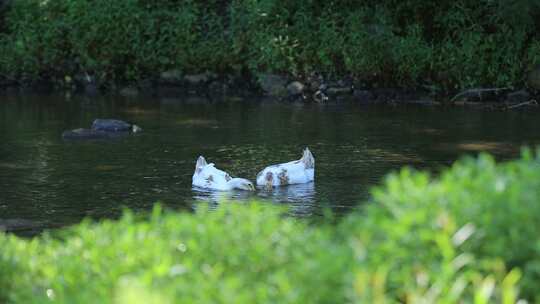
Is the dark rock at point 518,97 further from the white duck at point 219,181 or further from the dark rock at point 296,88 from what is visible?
the white duck at point 219,181

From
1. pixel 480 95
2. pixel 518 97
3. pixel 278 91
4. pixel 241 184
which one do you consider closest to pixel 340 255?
pixel 241 184

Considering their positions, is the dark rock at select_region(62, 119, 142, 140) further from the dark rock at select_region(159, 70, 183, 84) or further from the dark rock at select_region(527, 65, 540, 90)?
the dark rock at select_region(527, 65, 540, 90)

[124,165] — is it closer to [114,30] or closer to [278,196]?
[278,196]

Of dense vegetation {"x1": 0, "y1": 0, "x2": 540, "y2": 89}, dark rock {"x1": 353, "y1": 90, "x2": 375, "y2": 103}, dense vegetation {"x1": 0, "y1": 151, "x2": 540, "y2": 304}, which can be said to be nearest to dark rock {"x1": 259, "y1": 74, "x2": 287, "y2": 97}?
dense vegetation {"x1": 0, "y1": 0, "x2": 540, "y2": 89}

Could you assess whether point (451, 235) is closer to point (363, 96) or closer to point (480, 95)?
point (480, 95)

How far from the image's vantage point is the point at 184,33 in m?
25.3

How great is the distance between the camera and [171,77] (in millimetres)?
25141

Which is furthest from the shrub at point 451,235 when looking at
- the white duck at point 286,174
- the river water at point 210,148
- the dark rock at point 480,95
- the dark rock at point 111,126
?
the dark rock at point 480,95

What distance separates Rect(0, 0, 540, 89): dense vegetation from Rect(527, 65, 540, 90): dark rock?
20cm

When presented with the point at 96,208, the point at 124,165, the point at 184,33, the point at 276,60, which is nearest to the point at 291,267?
the point at 96,208

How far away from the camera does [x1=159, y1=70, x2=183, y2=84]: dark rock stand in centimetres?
2508

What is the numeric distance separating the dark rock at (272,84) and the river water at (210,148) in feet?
3.17

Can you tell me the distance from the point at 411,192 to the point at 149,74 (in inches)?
831

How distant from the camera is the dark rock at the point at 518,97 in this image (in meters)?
21.2
